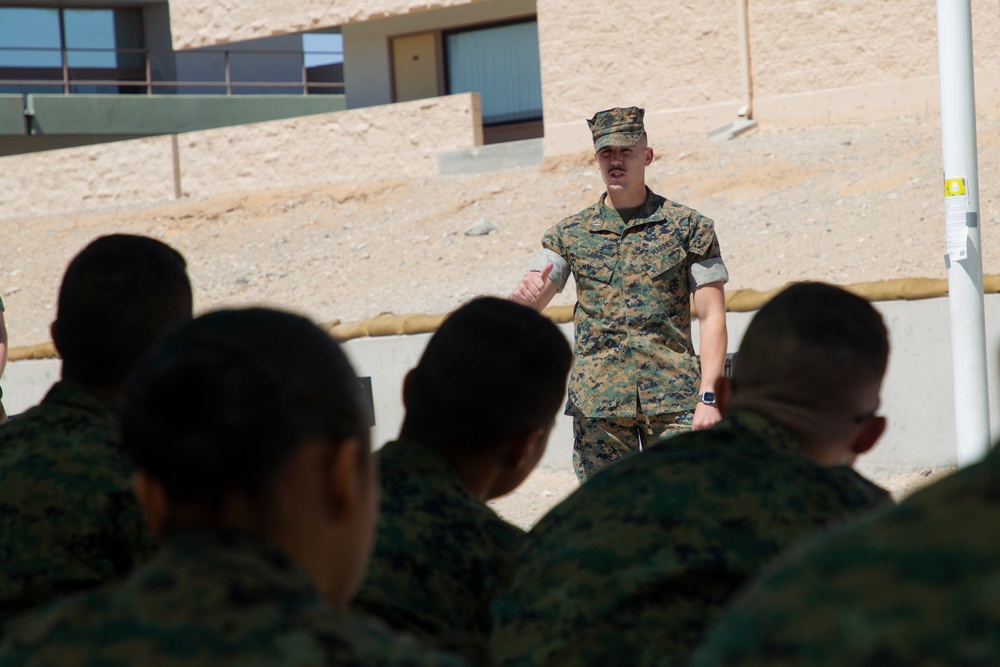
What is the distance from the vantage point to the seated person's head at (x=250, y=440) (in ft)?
4.15

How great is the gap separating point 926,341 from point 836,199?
6439mm

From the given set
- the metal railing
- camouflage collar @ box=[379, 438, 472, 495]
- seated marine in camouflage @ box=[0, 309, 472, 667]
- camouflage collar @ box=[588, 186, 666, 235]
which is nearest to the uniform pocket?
camouflage collar @ box=[588, 186, 666, 235]

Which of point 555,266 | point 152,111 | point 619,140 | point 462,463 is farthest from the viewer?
point 152,111

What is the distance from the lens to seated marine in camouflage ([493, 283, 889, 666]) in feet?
6.15

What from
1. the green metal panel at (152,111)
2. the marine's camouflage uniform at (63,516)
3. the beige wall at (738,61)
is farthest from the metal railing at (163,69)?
the marine's camouflage uniform at (63,516)

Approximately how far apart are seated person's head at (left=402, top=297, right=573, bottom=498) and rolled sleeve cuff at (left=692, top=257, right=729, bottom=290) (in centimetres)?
201

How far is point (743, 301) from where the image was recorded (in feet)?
24.6

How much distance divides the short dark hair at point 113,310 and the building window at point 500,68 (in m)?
17.7

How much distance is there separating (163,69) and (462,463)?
27373 mm

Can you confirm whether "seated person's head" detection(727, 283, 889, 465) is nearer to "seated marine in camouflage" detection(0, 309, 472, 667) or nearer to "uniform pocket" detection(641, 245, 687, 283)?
"seated marine in camouflage" detection(0, 309, 472, 667)

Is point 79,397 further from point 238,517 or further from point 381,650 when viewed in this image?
point 381,650

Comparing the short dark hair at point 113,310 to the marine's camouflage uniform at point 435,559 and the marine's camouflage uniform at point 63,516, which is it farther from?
the marine's camouflage uniform at point 435,559

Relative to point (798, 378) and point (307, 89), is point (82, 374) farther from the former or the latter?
point (307, 89)

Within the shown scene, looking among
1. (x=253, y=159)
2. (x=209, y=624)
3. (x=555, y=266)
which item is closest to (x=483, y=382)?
(x=209, y=624)
